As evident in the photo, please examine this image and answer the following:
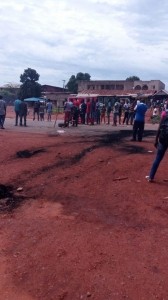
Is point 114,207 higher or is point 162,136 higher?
point 162,136

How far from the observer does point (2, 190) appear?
8.59 metres

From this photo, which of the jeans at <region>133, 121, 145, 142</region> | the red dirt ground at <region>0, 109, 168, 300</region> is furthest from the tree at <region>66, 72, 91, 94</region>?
the red dirt ground at <region>0, 109, 168, 300</region>

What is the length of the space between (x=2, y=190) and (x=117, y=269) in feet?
13.2

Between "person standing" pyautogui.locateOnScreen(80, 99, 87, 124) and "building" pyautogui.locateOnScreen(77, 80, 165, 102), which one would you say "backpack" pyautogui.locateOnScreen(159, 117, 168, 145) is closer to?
"person standing" pyautogui.locateOnScreen(80, 99, 87, 124)

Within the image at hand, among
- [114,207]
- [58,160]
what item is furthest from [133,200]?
[58,160]

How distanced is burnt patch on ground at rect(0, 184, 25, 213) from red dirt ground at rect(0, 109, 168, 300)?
20 millimetres

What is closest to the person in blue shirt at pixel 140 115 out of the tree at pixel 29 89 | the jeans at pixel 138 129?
the jeans at pixel 138 129

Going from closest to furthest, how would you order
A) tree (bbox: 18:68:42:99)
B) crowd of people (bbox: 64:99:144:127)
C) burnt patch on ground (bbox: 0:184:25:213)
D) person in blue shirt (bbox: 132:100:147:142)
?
burnt patch on ground (bbox: 0:184:25:213), person in blue shirt (bbox: 132:100:147:142), crowd of people (bbox: 64:99:144:127), tree (bbox: 18:68:42:99)

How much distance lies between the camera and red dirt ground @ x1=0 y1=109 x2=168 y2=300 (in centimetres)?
498

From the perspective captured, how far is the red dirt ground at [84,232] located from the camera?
16.3 ft

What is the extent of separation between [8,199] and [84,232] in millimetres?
2337

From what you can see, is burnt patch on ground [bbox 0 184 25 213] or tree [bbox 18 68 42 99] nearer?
burnt patch on ground [bbox 0 184 25 213]

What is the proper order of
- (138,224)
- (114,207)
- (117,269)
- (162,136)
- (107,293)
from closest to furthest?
1. (107,293)
2. (117,269)
3. (138,224)
4. (114,207)
5. (162,136)

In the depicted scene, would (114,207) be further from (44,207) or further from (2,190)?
(2,190)
